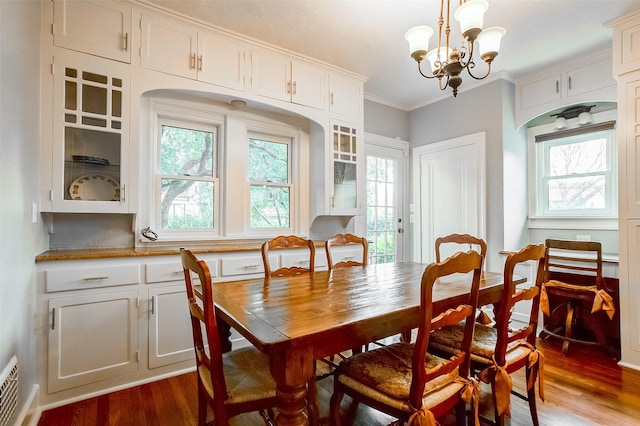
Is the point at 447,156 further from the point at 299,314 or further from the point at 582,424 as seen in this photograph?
the point at 299,314

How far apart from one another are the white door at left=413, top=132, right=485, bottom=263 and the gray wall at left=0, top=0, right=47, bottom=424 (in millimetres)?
3843

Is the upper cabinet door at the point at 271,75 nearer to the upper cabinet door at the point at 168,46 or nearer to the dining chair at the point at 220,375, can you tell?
the upper cabinet door at the point at 168,46

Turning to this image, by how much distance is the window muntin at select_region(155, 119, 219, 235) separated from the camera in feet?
9.02

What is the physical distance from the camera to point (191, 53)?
8.33ft

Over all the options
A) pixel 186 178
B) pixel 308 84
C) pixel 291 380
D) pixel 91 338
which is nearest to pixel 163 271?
pixel 91 338

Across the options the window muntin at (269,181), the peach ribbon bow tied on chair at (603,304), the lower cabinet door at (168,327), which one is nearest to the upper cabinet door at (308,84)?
the window muntin at (269,181)

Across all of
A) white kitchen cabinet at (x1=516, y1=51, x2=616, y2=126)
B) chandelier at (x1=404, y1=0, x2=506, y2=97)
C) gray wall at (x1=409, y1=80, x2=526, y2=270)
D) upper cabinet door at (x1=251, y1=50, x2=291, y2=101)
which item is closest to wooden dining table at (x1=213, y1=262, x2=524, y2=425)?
chandelier at (x1=404, y1=0, x2=506, y2=97)

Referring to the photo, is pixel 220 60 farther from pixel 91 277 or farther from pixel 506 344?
pixel 506 344

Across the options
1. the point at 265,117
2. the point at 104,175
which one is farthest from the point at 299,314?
the point at 265,117

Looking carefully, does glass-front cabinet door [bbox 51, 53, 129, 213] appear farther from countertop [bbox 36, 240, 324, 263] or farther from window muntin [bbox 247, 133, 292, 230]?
window muntin [bbox 247, 133, 292, 230]

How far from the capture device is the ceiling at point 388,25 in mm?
2332

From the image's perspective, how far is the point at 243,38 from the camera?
9.04ft

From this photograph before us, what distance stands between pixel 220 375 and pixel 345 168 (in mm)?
2569

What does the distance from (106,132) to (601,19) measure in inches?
150
